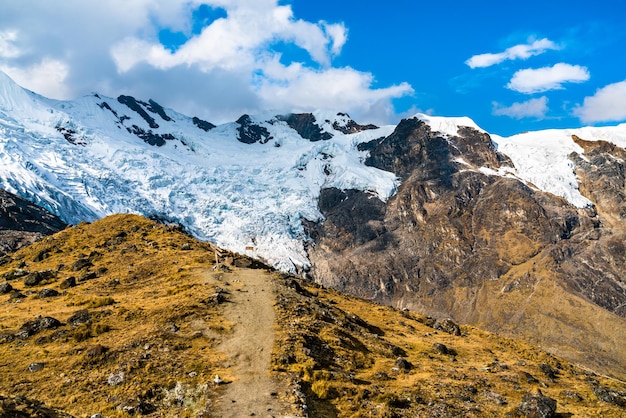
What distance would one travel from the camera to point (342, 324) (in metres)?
48.9

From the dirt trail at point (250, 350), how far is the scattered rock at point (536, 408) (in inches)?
628

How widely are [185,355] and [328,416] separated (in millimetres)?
11730

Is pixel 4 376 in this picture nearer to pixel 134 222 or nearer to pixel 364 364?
pixel 364 364

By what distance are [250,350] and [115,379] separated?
9689 millimetres

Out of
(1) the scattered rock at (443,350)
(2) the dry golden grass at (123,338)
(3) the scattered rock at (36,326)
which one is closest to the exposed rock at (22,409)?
(2) the dry golden grass at (123,338)

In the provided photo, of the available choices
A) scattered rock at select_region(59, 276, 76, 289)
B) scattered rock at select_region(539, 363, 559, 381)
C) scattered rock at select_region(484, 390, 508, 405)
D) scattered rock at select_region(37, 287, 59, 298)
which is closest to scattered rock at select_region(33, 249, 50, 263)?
scattered rock at select_region(59, 276, 76, 289)

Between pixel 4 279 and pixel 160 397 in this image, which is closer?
pixel 160 397

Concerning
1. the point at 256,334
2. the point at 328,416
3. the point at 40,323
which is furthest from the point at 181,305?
the point at 328,416

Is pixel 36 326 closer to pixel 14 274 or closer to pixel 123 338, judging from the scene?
pixel 123 338

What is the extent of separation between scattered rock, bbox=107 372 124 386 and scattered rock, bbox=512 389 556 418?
2511 cm

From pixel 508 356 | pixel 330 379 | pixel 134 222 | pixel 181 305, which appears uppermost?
pixel 134 222

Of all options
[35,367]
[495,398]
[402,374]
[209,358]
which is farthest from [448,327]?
[35,367]

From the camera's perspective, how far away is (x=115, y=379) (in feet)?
100

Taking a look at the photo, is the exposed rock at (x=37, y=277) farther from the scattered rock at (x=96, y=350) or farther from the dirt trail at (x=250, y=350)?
the scattered rock at (x=96, y=350)
